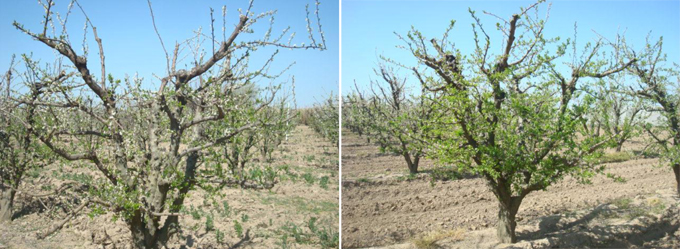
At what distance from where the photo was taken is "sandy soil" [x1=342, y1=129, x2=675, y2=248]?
5.79 metres

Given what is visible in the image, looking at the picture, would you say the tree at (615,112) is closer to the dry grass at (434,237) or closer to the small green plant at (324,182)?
the dry grass at (434,237)

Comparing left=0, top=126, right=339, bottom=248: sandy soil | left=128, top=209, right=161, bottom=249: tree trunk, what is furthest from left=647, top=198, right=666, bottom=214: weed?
left=128, top=209, right=161, bottom=249: tree trunk

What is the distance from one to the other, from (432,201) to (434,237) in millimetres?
1570

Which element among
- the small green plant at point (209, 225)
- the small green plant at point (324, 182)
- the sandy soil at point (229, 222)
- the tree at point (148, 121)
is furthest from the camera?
the small green plant at point (324, 182)

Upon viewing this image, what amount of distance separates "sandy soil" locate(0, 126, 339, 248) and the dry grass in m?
1.13

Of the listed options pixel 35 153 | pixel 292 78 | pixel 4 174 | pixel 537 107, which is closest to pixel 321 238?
pixel 292 78

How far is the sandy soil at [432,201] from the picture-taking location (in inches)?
228

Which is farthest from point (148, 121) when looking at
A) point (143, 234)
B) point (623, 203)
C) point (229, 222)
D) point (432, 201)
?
point (623, 203)

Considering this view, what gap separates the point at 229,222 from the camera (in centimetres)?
609

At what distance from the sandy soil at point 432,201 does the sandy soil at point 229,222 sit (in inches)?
16.0

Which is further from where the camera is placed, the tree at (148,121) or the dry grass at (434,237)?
the dry grass at (434,237)

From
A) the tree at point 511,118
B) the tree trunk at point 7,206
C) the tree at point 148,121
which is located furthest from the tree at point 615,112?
the tree trunk at point 7,206

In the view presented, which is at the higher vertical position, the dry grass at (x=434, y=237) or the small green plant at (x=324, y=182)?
the small green plant at (x=324, y=182)

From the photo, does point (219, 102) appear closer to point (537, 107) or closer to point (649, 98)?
point (537, 107)
